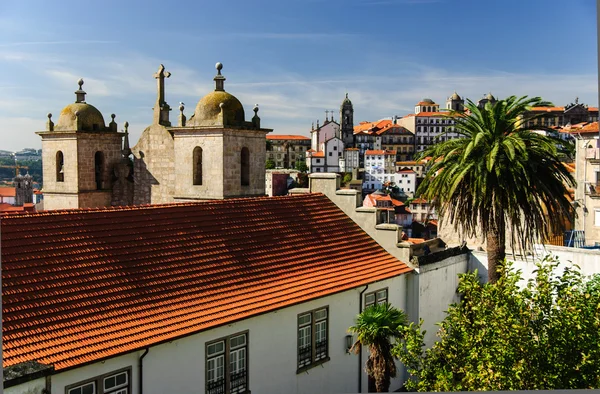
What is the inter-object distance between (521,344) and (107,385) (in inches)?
160

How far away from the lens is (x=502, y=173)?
386 inches

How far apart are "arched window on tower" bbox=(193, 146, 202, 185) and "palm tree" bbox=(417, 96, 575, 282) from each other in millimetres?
5762

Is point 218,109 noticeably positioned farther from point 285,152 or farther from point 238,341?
point 285,152

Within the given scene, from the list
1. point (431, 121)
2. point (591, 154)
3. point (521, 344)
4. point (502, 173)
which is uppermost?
point (431, 121)

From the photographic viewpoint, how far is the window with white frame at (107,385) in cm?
627

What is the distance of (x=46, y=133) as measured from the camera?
15.6 meters

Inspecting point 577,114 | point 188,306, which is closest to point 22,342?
point 188,306

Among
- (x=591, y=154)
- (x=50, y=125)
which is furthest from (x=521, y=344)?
(x=591, y=154)

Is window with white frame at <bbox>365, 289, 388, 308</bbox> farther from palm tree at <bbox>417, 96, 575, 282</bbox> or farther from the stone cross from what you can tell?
the stone cross

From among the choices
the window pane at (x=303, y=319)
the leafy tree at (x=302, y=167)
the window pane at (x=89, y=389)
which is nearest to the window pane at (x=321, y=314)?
the window pane at (x=303, y=319)

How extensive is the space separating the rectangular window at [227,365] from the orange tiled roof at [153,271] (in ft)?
1.10

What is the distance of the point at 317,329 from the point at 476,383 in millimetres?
3478

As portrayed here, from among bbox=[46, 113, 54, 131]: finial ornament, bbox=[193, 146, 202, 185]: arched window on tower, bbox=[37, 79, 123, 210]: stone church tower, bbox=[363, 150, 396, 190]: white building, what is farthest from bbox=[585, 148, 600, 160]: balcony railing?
bbox=[46, 113, 54, 131]: finial ornament

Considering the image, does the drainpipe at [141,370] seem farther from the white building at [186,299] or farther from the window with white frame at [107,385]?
the window with white frame at [107,385]
